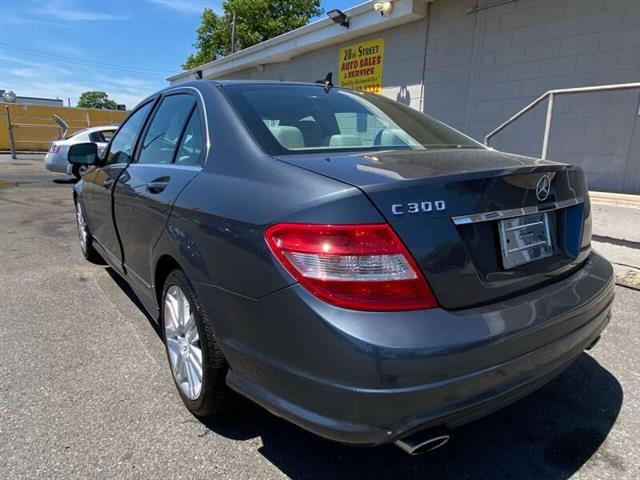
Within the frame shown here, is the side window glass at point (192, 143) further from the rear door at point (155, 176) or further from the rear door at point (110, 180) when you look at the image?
the rear door at point (110, 180)

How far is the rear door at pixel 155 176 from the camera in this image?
2.46 metres

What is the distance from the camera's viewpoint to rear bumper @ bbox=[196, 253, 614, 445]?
149 centimetres

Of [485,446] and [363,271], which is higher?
[363,271]

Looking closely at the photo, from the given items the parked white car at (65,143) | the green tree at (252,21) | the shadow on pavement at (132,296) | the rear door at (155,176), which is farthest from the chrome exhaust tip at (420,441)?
the green tree at (252,21)

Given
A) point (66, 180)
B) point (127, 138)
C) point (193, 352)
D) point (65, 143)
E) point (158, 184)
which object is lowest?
point (66, 180)

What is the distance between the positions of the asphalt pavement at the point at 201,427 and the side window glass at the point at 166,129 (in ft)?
4.06

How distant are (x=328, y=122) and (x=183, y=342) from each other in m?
1.34

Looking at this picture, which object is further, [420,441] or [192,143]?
[192,143]

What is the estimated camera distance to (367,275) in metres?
1.55

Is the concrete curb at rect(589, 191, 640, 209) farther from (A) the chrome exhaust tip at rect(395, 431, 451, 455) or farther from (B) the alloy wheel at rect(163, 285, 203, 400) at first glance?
(B) the alloy wheel at rect(163, 285, 203, 400)

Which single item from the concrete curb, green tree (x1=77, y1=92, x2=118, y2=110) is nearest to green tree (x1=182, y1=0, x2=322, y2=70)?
the concrete curb

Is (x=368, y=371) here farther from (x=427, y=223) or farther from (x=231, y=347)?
(x=231, y=347)

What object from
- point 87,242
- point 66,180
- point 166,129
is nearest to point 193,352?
point 166,129

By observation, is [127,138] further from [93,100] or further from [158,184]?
[93,100]
